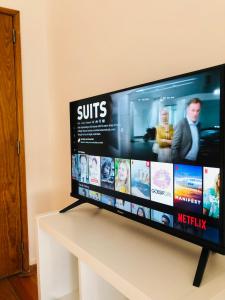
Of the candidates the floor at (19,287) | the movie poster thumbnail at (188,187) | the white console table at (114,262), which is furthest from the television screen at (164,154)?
the floor at (19,287)

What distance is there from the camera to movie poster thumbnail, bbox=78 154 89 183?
1495 millimetres

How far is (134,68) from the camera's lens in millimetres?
1479

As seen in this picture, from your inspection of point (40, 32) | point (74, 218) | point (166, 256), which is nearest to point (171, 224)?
point (166, 256)

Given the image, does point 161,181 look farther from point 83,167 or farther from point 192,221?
point 83,167

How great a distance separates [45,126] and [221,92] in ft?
5.80

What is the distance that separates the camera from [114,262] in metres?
0.99

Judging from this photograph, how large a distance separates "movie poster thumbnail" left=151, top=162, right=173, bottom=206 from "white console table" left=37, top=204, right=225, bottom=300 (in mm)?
214

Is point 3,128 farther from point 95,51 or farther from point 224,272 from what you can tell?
point 224,272

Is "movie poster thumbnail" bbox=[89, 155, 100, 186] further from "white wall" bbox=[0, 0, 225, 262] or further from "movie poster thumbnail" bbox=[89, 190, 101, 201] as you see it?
"white wall" bbox=[0, 0, 225, 262]

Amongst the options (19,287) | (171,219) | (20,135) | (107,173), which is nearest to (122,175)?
(107,173)

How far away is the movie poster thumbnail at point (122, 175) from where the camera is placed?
1.23 meters

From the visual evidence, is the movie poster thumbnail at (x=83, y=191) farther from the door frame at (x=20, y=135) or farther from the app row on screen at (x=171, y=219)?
the door frame at (x=20, y=135)

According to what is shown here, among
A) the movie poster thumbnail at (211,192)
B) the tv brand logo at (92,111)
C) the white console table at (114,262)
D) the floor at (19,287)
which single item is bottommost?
the floor at (19,287)

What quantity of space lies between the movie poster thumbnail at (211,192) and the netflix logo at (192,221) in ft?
0.13
